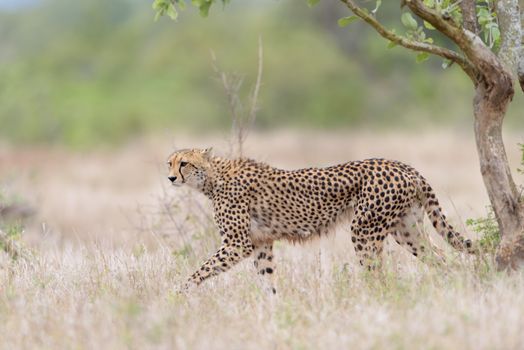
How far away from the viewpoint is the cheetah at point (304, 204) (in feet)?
18.1

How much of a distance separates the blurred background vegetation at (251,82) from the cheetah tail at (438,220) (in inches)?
603

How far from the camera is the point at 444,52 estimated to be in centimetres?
500

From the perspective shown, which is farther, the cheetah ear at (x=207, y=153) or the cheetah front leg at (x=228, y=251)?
the cheetah ear at (x=207, y=153)

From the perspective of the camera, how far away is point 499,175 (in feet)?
16.8

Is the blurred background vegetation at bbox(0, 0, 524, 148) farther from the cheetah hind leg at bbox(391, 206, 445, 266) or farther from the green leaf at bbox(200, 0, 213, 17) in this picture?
the green leaf at bbox(200, 0, 213, 17)

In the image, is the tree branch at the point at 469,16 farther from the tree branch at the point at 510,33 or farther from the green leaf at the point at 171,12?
the green leaf at the point at 171,12

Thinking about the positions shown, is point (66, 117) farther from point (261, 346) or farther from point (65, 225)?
point (261, 346)

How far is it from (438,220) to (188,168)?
1548 mm

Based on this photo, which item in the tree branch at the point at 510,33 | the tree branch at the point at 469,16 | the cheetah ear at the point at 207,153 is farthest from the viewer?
the cheetah ear at the point at 207,153

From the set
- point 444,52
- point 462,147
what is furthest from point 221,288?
point 462,147

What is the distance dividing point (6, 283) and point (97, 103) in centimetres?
2556

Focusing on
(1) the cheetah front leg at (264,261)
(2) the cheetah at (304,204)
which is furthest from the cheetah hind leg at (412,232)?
(1) the cheetah front leg at (264,261)

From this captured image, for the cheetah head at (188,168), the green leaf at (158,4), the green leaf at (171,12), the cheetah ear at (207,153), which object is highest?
the green leaf at (158,4)

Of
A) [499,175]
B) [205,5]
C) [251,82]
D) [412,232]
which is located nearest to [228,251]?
[412,232]
